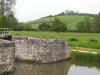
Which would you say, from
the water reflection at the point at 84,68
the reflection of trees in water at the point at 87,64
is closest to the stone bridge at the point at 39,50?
the reflection of trees in water at the point at 87,64

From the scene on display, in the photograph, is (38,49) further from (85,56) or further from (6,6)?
(6,6)

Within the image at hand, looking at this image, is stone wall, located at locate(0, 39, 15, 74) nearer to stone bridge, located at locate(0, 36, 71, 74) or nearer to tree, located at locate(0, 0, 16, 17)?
stone bridge, located at locate(0, 36, 71, 74)

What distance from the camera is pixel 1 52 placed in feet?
97.7

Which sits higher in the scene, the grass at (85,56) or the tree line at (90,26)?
the tree line at (90,26)

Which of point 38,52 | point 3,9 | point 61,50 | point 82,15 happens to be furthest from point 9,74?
point 82,15

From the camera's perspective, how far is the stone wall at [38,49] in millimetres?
37594

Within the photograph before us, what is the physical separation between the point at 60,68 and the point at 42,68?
2.01 meters

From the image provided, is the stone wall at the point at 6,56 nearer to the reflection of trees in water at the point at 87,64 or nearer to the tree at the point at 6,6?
the reflection of trees in water at the point at 87,64

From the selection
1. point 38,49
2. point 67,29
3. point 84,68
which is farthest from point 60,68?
point 67,29

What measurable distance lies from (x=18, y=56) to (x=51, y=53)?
382 centimetres

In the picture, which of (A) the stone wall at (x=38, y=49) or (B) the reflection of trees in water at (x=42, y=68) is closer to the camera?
(B) the reflection of trees in water at (x=42, y=68)

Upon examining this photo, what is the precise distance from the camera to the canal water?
33.1m

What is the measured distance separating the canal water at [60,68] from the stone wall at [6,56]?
1037 millimetres

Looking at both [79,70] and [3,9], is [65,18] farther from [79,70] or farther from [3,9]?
[79,70]
